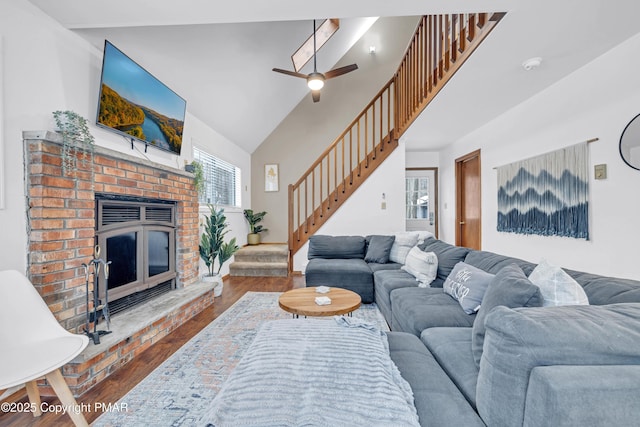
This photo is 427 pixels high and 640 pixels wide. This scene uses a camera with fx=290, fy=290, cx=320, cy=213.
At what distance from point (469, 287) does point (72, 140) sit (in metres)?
2.83

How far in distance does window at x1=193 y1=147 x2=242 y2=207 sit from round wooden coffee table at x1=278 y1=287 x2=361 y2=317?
97.4 inches

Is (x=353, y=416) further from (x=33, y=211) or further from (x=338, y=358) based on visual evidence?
(x=33, y=211)

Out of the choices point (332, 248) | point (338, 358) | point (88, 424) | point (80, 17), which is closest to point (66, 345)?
point (88, 424)

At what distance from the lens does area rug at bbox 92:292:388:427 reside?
1555mm

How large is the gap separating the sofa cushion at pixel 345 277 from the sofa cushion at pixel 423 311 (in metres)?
0.90

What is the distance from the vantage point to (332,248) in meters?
4.16

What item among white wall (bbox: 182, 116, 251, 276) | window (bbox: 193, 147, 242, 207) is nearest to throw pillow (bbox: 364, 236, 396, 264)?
white wall (bbox: 182, 116, 251, 276)

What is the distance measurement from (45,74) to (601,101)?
4331mm

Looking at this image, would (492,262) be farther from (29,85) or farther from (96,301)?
(29,85)

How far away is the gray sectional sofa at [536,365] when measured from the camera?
0.74m

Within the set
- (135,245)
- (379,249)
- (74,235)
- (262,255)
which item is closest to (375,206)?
(379,249)

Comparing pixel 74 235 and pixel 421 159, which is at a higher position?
pixel 421 159

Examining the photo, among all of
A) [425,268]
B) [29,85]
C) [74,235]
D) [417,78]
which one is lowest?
[425,268]

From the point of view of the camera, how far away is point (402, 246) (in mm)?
3807
